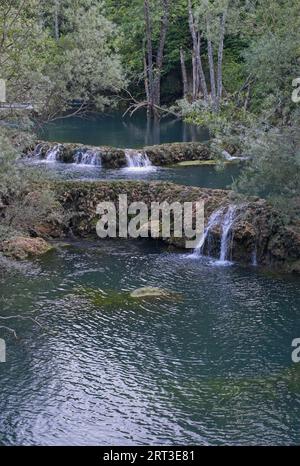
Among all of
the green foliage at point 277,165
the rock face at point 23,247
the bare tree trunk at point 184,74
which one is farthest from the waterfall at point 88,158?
the bare tree trunk at point 184,74

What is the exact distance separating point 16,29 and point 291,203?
10194 mm

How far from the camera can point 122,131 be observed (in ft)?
157

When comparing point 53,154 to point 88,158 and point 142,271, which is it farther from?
point 142,271

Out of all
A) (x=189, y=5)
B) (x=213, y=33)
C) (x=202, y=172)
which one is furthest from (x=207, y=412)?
(x=189, y=5)

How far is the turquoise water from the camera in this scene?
14953 mm

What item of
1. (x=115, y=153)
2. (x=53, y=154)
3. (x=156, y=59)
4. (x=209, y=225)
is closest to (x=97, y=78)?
(x=209, y=225)

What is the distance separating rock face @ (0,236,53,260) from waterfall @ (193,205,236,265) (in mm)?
5893

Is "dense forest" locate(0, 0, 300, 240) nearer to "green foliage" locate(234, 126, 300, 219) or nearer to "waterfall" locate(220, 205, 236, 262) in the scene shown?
"green foliage" locate(234, 126, 300, 219)

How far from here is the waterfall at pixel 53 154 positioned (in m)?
37.1

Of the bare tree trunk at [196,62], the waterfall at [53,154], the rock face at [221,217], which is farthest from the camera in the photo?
the bare tree trunk at [196,62]

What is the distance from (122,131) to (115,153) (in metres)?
11.8

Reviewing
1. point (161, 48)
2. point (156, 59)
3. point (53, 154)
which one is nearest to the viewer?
point (53, 154)

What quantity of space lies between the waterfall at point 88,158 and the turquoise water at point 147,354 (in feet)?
35.8

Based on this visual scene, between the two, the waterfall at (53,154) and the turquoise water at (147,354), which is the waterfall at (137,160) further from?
the turquoise water at (147,354)
